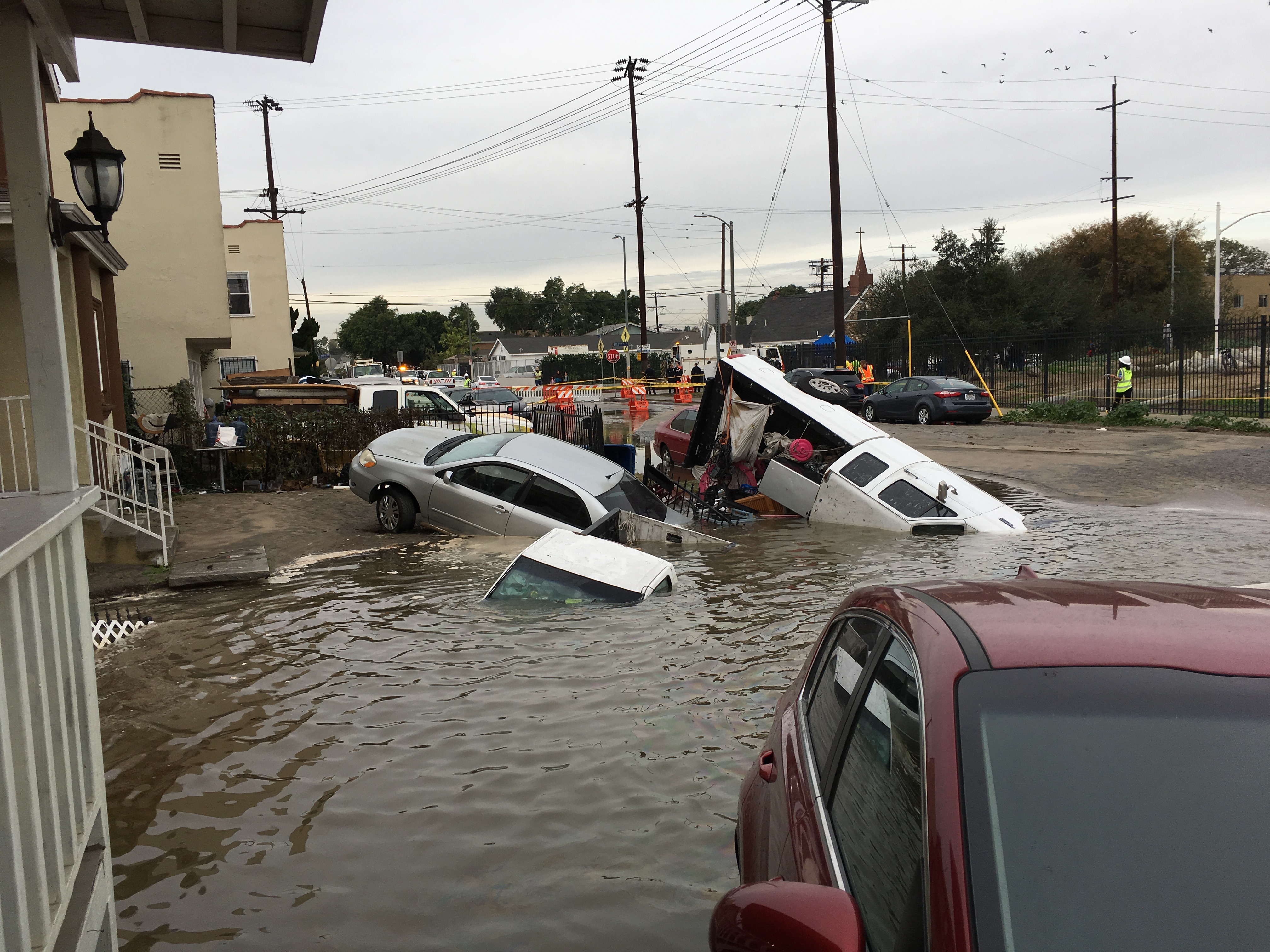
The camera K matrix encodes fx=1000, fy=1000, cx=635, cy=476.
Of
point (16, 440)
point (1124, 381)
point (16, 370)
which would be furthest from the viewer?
point (1124, 381)

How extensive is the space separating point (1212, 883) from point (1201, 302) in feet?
212

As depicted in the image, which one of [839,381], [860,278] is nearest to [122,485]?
[839,381]

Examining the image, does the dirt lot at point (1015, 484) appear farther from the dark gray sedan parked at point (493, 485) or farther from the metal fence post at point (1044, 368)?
the metal fence post at point (1044, 368)

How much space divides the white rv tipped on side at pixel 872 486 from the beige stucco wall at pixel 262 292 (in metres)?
23.6

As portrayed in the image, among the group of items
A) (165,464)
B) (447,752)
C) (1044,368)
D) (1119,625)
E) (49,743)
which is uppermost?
(1044,368)

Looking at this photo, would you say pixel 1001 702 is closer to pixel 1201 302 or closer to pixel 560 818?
pixel 560 818

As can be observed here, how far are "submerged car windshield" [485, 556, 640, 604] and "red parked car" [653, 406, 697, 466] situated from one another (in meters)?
8.81

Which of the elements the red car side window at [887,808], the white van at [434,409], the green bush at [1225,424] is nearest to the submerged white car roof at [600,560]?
the red car side window at [887,808]

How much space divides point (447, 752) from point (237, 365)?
105ft

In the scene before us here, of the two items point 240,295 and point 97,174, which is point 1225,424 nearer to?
point 97,174

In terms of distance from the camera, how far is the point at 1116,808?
77.9 inches

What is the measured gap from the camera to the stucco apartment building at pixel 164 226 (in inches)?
816

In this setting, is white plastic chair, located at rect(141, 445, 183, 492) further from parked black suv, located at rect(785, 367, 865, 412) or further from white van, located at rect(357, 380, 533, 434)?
parked black suv, located at rect(785, 367, 865, 412)

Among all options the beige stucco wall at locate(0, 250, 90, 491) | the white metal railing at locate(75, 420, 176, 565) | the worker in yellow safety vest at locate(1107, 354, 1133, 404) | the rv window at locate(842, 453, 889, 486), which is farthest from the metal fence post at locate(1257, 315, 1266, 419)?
the beige stucco wall at locate(0, 250, 90, 491)
